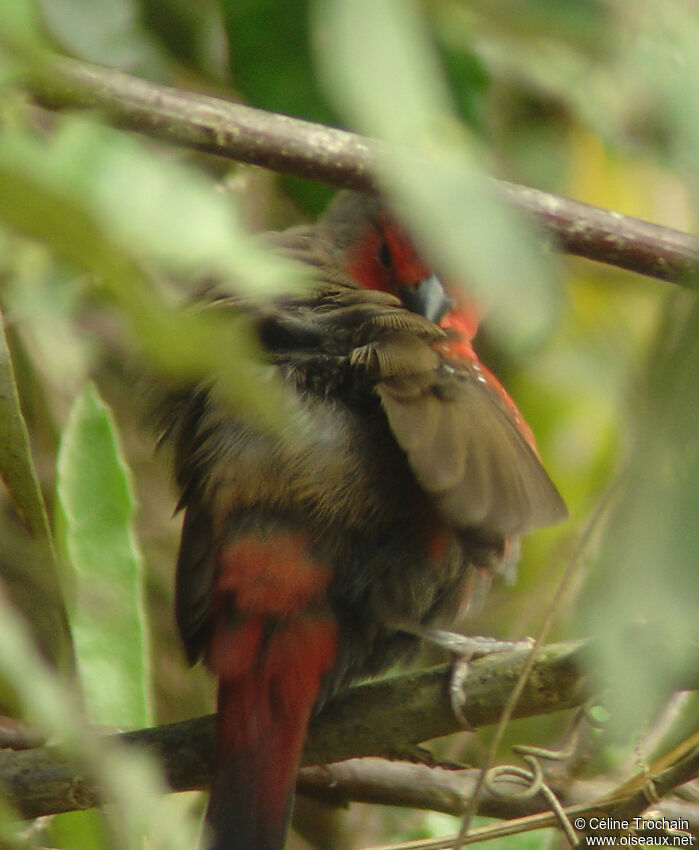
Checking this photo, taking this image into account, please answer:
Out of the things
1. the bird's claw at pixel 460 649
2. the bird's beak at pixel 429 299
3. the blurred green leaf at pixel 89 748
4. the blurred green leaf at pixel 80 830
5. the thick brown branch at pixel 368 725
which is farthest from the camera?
the bird's beak at pixel 429 299

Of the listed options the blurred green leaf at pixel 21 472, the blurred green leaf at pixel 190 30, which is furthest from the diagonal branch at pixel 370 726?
the blurred green leaf at pixel 190 30

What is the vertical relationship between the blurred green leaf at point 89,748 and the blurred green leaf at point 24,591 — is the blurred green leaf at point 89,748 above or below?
above

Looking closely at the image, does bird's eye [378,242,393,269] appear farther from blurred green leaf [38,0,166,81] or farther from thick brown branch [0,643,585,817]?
thick brown branch [0,643,585,817]

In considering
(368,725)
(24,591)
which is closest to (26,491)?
(368,725)

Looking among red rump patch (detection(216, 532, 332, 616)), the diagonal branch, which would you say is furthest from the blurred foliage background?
red rump patch (detection(216, 532, 332, 616))

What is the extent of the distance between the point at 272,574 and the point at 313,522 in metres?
0.11

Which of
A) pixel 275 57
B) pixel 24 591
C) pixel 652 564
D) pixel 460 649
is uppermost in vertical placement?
pixel 275 57

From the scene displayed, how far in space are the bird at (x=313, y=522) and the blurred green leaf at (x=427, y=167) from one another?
0.89 m

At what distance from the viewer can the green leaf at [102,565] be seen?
2047mm

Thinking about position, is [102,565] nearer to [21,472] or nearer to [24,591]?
[21,472]

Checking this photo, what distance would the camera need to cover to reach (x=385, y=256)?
2.93 meters

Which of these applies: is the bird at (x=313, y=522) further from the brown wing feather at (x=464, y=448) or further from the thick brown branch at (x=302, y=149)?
the thick brown branch at (x=302, y=149)

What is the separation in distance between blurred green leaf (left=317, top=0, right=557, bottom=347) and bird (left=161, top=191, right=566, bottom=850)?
893mm

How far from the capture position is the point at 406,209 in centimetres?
78
